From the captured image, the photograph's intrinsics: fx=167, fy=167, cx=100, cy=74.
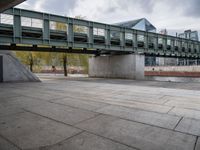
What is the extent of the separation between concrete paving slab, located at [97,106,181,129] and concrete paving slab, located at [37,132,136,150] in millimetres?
1638

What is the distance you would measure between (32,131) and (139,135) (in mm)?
2485

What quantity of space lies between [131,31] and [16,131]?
23.3 m

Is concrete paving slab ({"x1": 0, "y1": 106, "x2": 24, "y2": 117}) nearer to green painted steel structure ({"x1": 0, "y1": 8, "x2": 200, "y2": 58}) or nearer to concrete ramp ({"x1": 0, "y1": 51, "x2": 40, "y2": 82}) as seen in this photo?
green painted steel structure ({"x1": 0, "y1": 8, "x2": 200, "y2": 58})

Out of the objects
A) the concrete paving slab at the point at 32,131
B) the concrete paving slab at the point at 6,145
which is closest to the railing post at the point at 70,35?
the concrete paving slab at the point at 32,131

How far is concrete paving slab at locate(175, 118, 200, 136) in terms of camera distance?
12.9 ft

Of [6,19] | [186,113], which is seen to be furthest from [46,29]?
[186,113]

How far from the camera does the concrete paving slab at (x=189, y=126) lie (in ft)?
12.9

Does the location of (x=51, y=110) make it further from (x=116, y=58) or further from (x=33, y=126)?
(x=116, y=58)

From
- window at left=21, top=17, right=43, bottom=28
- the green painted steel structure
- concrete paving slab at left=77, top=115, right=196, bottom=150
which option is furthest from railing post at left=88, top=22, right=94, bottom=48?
concrete paving slab at left=77, top=115, right=196, bottom=150

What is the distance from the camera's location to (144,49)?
26281mm

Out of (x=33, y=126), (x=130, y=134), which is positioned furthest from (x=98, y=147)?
(x=33, y=126)

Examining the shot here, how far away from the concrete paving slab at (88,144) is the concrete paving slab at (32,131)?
22 centimetres

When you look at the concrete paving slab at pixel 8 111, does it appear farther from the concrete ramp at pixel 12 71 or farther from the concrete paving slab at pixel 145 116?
the concrete ramp at pixel 12 71

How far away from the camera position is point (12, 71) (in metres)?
17.4
